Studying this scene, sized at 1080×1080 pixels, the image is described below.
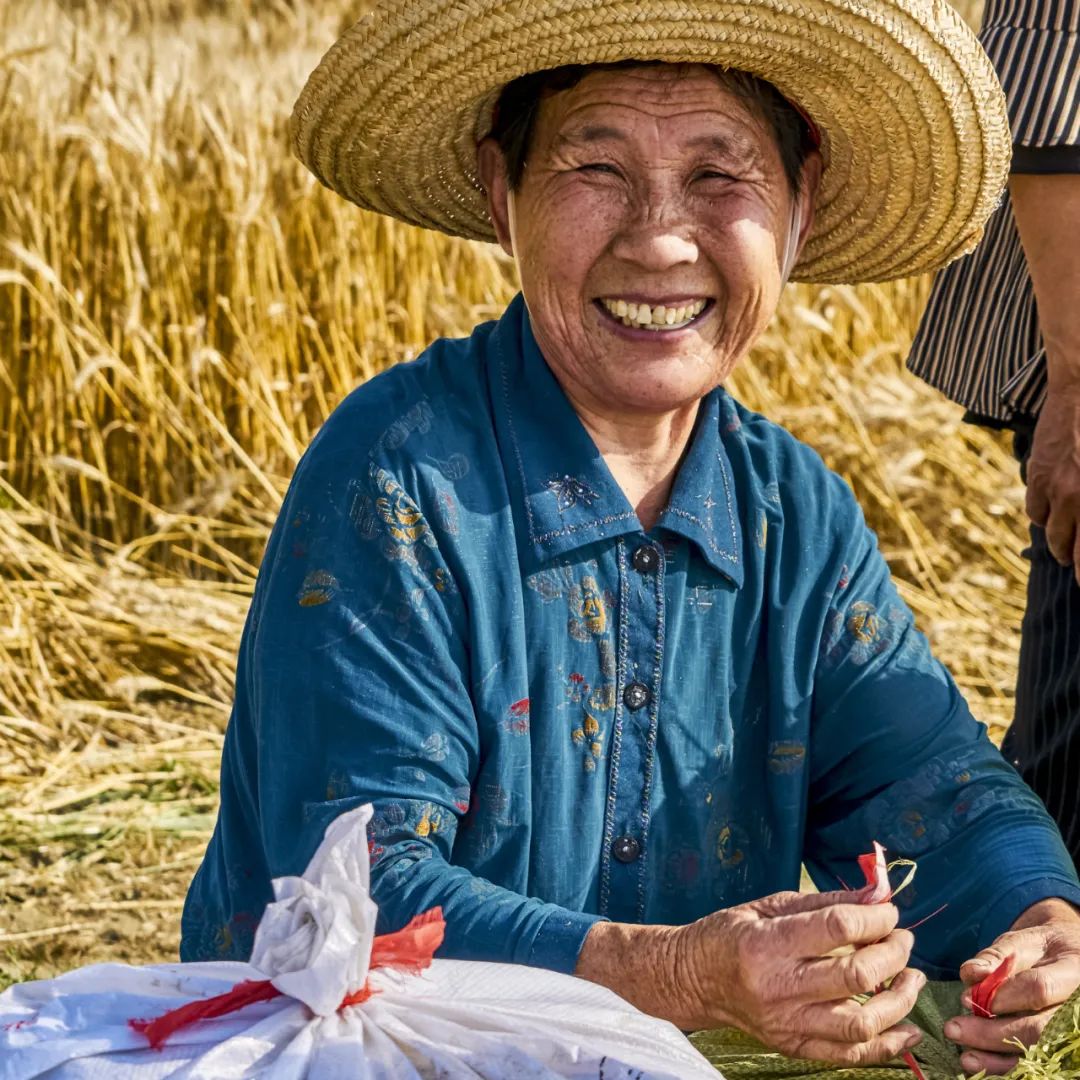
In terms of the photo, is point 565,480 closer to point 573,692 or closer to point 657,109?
point 573,692

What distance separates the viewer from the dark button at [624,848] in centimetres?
241

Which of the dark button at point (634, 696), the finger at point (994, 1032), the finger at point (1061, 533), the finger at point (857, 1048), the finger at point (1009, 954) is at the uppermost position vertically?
the finger at point (1061, 533)

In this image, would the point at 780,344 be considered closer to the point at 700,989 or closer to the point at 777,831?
the point at 777,831

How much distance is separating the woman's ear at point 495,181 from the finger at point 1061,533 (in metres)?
0.88

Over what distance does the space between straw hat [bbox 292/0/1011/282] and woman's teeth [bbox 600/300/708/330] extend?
0.31 metres

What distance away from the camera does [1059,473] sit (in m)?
2.70

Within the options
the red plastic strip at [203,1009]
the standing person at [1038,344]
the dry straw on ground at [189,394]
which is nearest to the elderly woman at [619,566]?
the standing person at [1038,344]

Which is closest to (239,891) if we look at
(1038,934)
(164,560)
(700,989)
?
(700,989)

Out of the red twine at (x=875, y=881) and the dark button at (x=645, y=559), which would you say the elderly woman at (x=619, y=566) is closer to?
the dark button at (x=645, y=559)

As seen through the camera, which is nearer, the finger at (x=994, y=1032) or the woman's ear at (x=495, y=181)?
the finger at (x=994, y=1032)

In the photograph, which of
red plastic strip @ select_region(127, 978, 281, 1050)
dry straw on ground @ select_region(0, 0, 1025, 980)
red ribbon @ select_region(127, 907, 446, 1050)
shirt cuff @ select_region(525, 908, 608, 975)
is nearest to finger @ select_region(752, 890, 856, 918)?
shirt cuff @ select_region(525, 908, 608, 975)

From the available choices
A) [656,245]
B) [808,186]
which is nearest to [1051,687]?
[808,186]

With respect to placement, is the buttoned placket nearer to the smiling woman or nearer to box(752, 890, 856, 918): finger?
the smiling woman

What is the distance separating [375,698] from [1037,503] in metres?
1.12
